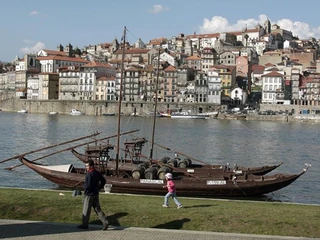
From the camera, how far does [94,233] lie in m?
13.4

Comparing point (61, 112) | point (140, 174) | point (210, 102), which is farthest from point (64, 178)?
point (61, 112)

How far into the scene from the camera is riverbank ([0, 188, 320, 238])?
1456 centimetres

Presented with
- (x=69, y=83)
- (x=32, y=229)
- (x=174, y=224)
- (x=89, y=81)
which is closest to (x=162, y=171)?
(x=174, y=224)

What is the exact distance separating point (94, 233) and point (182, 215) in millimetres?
3177

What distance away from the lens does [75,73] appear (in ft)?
530

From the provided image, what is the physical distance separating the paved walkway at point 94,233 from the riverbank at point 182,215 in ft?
3.22

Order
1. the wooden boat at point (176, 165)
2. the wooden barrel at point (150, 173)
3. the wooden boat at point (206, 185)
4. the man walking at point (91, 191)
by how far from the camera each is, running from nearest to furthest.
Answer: the man walking at point (91, 191), the wooden boat at point (206, 185), the wooden barrel at point (150, 173), the wooden boat at point (176, 165)

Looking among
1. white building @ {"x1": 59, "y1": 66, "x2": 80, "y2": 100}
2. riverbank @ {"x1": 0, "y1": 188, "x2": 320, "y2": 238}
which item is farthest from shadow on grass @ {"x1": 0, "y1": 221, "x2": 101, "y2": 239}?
white building @ {"x1": 59, "y1": 66, "x2": 80, "y2": 100}

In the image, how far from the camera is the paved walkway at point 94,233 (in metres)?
13.0

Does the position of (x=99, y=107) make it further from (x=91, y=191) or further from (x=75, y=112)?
(x=91, y=191)

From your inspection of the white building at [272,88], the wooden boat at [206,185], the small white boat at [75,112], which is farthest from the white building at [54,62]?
the wooden boat at [206,185]

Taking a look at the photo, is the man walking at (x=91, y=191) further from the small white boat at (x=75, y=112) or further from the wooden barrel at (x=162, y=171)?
the small white boat at (x=75, y=112)

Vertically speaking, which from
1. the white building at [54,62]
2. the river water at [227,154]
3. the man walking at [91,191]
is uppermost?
the white building at [54,62]

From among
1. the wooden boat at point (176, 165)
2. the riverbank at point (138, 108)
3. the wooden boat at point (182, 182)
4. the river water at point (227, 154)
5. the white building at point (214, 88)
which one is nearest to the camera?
the wooden boat at point (182, 182)
